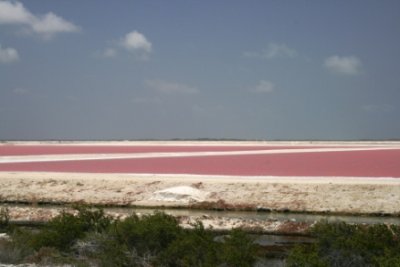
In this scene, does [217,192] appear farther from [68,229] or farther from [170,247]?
[170,247]

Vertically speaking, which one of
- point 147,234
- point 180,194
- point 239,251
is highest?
point 180,194

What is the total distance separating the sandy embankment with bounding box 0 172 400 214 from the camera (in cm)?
1845

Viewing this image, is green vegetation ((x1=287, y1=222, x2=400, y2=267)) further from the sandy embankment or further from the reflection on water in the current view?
the sandy embankment

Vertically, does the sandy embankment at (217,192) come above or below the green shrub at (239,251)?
above

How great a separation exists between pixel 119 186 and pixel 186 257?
12228 mm

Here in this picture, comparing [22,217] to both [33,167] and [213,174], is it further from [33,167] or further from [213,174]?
[33,167]

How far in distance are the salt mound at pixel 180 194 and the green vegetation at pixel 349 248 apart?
8.24 meters

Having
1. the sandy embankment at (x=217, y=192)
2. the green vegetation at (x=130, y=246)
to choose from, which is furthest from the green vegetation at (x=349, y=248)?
the sandy embankment at (x=217, y=192)

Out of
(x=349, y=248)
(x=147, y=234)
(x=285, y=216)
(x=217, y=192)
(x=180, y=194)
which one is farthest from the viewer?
(x=217, y=192)

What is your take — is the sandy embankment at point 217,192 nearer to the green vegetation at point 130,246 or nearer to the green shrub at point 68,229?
the green shrub at point 68,229

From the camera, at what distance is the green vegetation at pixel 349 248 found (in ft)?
28.7

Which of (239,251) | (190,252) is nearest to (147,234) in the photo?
(190,252)

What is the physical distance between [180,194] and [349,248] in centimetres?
1009

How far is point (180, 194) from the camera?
19656 mm
